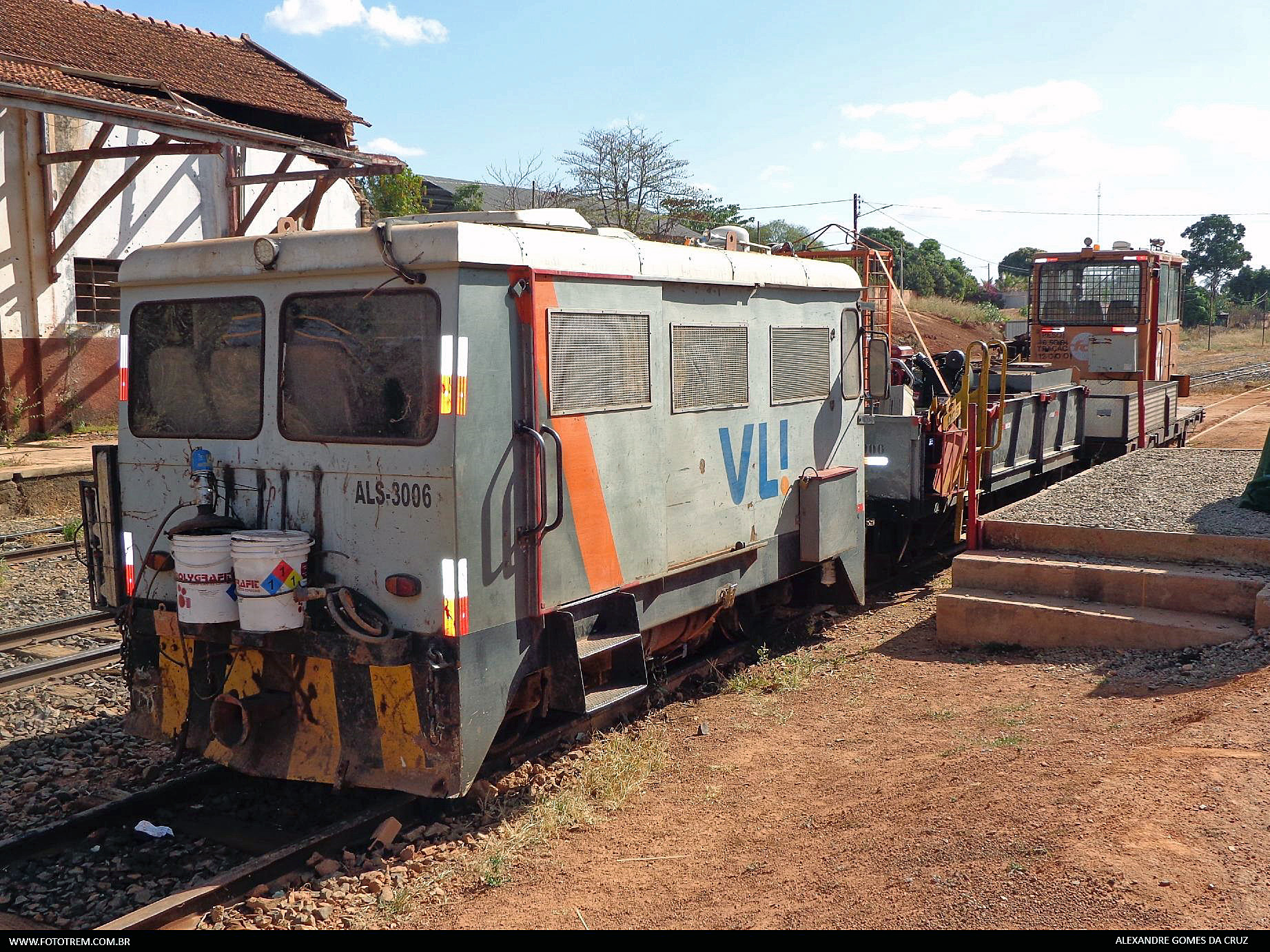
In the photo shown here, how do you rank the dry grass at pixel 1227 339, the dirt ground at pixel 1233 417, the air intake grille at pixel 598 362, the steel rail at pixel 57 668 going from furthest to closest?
the dry grass at pixel 1227 339, the dirt ground at pixel 1233 417, the steel rail at pixel 57 668, the air intake grille at pixel 598 362

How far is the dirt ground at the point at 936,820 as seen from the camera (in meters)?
4.00

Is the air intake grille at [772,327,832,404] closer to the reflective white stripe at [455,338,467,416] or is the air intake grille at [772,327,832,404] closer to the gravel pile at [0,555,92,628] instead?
the reflective white stripe at [455,338,467,416]

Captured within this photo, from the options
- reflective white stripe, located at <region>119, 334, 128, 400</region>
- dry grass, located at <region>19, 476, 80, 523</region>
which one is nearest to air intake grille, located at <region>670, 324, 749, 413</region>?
reflective white stripe, located at <region>119, 334, 128, 400</region>

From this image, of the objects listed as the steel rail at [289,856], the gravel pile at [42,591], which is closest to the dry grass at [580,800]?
the steel rail at [289,856]

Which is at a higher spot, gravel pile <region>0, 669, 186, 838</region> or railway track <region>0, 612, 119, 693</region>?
railway track <region>0, 612, 119, 693</region>

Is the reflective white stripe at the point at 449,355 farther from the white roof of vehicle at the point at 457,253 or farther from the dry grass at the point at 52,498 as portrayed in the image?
the dry grass at the point at 52,498

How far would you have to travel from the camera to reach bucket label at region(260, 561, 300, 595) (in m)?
4.98

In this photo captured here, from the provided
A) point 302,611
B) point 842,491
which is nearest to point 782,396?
point 842,491

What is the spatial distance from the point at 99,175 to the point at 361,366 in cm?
1543

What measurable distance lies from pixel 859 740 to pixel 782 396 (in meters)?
2.35

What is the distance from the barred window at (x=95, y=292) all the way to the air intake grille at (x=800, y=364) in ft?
44.6

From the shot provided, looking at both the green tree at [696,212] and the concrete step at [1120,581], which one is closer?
the concrete step at [1120,581]

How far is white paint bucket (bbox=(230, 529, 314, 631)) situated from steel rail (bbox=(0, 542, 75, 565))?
7.31m

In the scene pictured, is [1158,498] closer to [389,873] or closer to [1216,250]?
[389,873]
